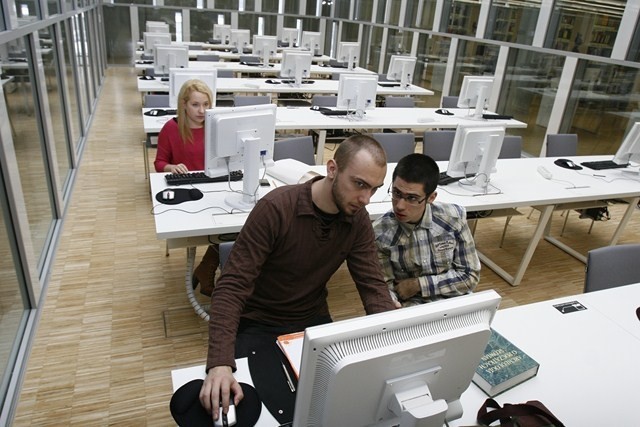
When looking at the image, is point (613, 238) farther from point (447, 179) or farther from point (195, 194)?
point (195, 194)

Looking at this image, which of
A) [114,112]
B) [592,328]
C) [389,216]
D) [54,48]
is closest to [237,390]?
[389,216]

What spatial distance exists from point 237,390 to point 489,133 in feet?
7.94

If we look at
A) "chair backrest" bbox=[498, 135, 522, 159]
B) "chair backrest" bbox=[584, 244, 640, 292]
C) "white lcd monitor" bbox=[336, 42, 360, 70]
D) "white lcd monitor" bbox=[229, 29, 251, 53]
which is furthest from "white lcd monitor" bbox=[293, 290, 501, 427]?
"white lcd monitor" bbox=[229, 29, 251, 53]

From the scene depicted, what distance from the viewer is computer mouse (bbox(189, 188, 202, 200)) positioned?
264 centimetres

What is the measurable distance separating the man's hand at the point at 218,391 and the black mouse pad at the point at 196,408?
1.0 inches

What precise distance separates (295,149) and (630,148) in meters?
2.78

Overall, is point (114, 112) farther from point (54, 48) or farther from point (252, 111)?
point (252, 111)

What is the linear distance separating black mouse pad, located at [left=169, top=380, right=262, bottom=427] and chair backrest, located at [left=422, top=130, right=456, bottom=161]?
3050 millimetres

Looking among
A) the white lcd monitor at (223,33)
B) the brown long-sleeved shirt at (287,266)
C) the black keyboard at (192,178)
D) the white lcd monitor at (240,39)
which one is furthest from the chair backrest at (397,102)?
the white lcd monitor at (223,33)

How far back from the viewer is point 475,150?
118 inches

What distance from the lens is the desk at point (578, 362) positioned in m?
1.40

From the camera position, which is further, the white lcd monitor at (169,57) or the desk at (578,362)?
the white lcd monitor at (169,57)

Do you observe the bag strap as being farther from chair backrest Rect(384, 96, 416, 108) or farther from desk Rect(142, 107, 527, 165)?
chair backrest Rect(384, 96, 416, 108)

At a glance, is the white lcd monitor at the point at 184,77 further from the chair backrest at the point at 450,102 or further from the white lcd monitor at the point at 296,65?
the chair backrest at the point at 450,102
